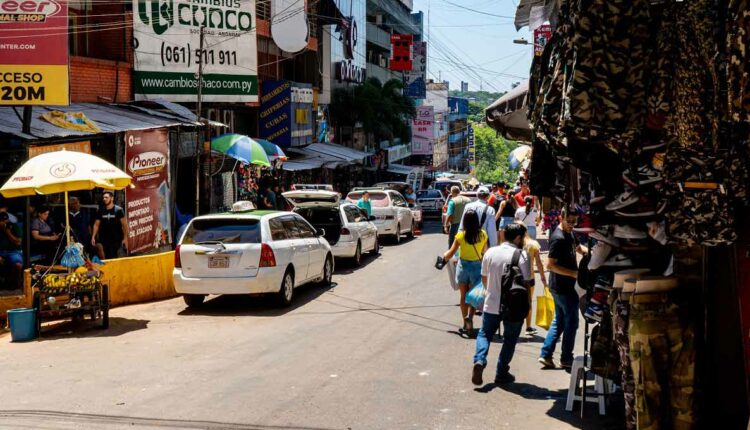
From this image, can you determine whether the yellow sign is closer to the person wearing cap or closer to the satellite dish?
the person wearing cap

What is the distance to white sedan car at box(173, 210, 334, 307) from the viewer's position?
14.1m

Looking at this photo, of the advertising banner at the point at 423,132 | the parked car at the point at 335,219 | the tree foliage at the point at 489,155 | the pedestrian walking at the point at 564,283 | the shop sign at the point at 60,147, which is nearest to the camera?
the pedestrian walking at the point at 564,283

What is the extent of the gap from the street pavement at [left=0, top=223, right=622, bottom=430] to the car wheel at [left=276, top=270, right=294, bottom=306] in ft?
0.78

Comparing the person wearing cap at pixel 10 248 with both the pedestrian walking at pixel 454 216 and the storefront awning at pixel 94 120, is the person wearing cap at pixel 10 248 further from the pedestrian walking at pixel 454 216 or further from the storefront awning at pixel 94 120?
the pedestrian walking at pixel 454 216

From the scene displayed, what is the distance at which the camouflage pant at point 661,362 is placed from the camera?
638 cm

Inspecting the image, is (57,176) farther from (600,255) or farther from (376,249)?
(376,249)

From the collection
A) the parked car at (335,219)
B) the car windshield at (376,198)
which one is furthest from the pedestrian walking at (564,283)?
the car windshield at (376,198)

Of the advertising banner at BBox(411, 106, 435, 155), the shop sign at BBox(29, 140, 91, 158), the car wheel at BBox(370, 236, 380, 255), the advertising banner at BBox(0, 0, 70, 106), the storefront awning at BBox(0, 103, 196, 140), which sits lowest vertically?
the car wheel at BBox(370, 236, 380, 255)

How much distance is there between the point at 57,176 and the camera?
12.6m

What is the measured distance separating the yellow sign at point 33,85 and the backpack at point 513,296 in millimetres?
9294

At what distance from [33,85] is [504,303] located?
31.5 feet

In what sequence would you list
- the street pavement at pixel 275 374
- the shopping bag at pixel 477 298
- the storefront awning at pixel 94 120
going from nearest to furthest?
the street pavement at pixel 275 374
the shopping bag at pixel 477 298
the storefront awning at pixel 94 120

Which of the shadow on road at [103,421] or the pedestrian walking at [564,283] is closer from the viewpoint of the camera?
the shadow on road at [103,421]

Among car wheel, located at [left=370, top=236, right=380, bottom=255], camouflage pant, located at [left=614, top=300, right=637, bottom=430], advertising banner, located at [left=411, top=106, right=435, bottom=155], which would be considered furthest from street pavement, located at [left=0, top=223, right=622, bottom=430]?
advertising banner, located at [left=411, top=106, right=435, bottom=155]
